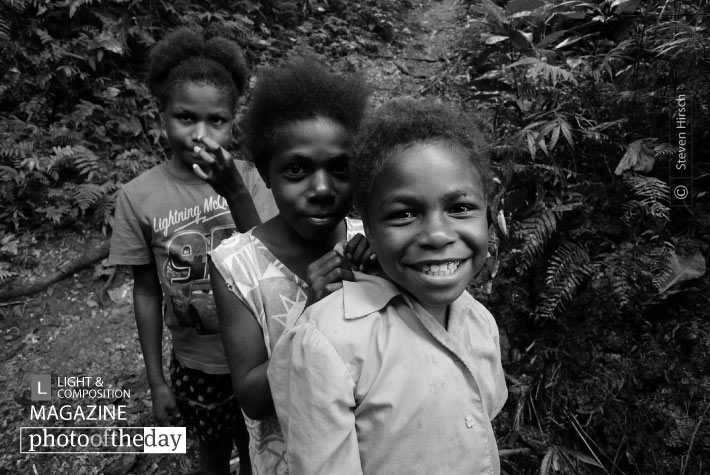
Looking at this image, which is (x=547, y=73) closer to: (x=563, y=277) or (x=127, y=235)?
(x=563, y=277)

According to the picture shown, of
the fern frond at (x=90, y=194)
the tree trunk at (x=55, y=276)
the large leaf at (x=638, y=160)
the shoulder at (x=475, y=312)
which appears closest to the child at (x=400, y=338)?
the shoulder at (x=475, y=312)

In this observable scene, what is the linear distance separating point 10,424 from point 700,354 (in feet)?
14.4

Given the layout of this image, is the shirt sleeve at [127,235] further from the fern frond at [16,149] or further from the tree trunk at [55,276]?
the fern frond at [16,149]

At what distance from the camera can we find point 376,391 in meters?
1.17

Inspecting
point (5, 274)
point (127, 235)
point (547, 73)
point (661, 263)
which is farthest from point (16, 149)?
point (661, 263)

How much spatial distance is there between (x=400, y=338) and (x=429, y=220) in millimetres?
316

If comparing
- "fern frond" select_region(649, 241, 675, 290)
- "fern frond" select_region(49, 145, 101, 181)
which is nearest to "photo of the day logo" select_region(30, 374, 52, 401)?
"fern frond" select_region(49, 145, 101, 181)

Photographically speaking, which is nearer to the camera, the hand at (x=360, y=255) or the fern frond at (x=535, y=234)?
the hand at (x=360, y=255)

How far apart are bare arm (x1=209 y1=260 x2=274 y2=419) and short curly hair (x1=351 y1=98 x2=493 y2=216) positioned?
1.67 feet

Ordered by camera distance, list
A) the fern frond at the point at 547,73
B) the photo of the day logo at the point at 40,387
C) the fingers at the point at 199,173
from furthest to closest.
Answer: the photo of the day logo at the point at 40,387 → the fern frond at the point at 547,73 → the fingers at the point at 199,173

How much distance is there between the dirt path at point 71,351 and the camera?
3129mm

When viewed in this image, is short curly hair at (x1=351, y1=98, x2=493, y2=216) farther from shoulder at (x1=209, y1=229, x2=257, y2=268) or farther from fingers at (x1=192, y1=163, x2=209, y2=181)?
fingers at (x1=192, y1=163, x2=209, y2=181)

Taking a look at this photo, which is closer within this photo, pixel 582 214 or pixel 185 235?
pixel 185 235

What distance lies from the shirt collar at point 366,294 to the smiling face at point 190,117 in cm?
127
